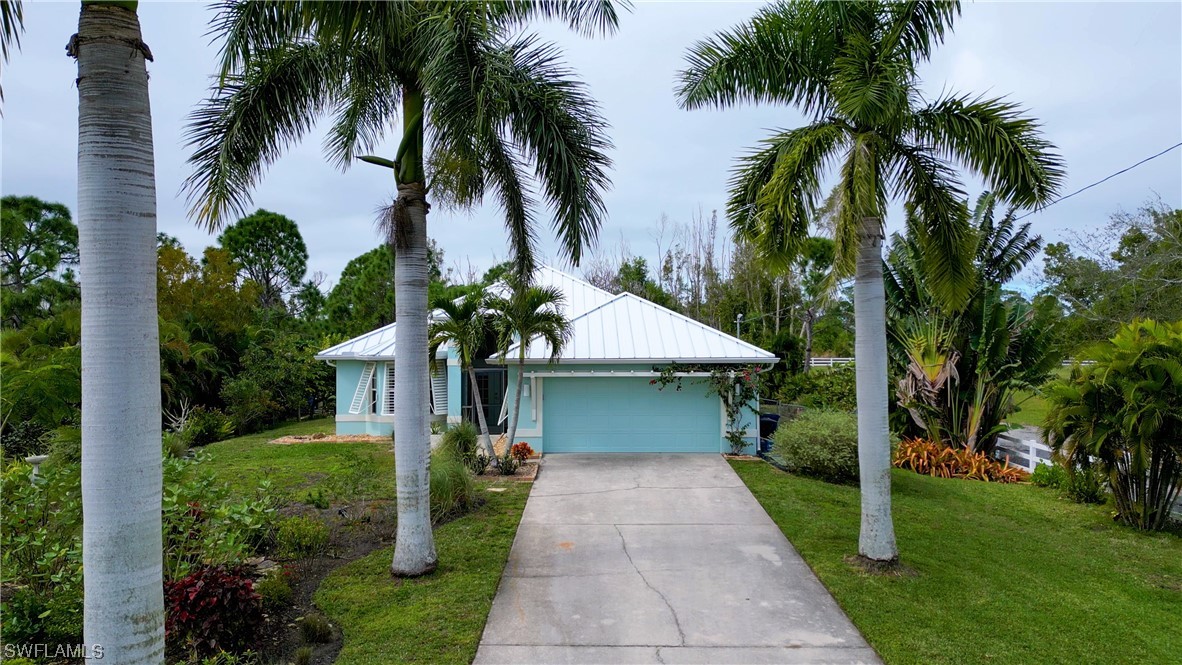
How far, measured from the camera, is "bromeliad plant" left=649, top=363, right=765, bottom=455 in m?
14.4

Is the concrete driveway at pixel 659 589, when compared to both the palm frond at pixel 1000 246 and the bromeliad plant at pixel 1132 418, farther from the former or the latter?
the palm frond at pixel 1000 246

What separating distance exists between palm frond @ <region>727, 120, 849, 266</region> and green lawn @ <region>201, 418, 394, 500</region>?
7.02 meters

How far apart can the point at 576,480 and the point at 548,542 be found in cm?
365

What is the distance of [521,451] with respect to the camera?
13781mm

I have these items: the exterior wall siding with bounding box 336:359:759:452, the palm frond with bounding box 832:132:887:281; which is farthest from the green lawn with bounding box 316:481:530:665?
the exterior wall siding with bounding box 336:359:759:452

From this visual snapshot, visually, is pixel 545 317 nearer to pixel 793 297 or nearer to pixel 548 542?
pixel 548 542

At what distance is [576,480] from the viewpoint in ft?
39.6

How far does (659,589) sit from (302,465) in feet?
31.4

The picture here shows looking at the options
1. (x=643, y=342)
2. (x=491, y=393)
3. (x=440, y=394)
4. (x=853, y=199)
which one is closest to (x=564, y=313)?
(x=491, y=393)

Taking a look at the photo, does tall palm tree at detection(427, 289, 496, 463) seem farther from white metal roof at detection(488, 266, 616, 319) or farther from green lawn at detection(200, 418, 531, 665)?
white metal roof at detection(488, 266, 616, 319)

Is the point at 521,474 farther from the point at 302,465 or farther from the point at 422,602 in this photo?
the point at 422,602

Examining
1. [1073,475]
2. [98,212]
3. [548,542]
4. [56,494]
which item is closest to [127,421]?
[98,212]

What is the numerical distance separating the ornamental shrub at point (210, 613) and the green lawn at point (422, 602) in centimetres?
85

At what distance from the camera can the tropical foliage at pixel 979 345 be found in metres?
13.9
